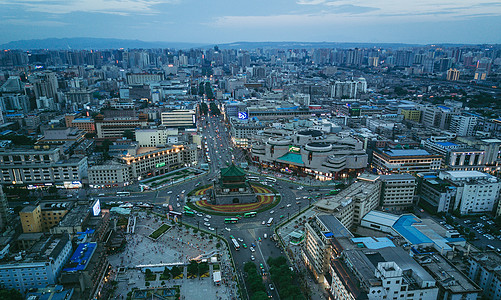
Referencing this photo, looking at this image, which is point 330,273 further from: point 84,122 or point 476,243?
point 84,122

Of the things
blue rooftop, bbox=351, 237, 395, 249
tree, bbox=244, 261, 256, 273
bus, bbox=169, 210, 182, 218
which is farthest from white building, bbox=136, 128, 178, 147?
blue rooftop, bbox=351, 237, 395, 249

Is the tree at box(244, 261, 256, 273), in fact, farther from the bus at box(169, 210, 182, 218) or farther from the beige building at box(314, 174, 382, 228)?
the bus at box(169, 210, 182, 218)

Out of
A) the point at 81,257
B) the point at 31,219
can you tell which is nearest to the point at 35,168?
the point at 31,219

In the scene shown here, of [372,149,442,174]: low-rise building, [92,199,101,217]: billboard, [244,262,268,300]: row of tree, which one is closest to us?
[244,262,268,300]: row of tree

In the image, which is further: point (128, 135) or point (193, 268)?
point (128, 135)

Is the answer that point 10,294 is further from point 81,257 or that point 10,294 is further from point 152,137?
point 152,137

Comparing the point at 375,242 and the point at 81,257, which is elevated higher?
the point at 375,242
